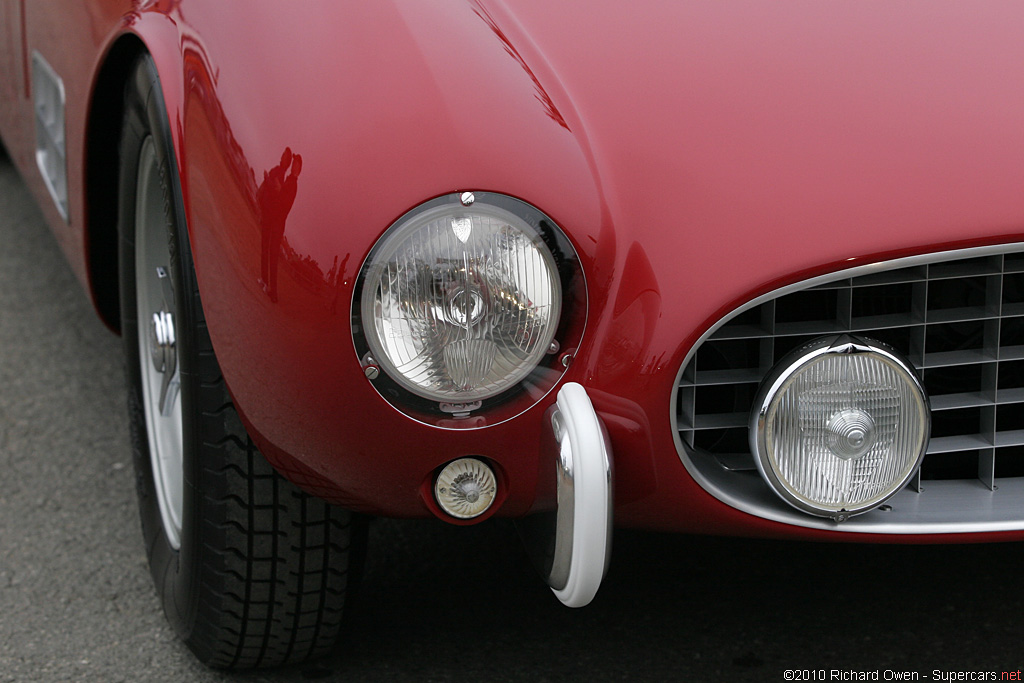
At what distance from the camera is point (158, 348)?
6.34ft

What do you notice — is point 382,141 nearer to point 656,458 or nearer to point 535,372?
point 535,372

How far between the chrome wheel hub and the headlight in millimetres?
670

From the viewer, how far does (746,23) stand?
4.97ft

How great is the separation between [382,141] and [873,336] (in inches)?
27.3

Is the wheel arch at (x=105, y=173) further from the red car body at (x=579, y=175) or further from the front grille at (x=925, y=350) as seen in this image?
the front grille at (x=925, y=350)

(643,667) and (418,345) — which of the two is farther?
(643,667)

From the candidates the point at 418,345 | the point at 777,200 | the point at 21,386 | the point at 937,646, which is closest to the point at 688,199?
the point at 777,200

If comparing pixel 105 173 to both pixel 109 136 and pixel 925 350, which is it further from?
pixel 925 350

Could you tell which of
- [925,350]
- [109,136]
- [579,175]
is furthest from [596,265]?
[109,136]

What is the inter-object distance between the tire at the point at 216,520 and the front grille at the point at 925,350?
0.57 metres

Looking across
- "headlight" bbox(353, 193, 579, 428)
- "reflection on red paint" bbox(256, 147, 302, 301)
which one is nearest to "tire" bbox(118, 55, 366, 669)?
"reflection on red paint" bbox(256, 147, 302, 301)

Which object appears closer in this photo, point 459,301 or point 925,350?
point 459,301

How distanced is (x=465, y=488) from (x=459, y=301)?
0.81 ft

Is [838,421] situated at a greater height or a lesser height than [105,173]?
lesser
